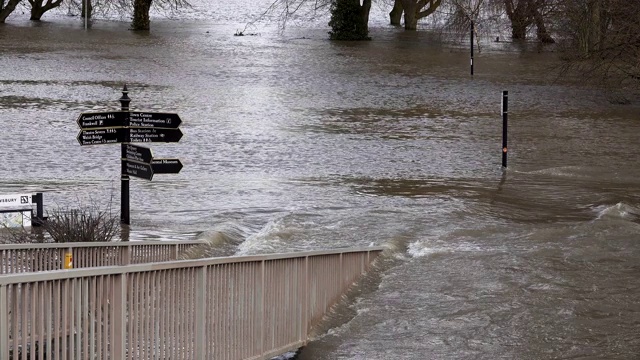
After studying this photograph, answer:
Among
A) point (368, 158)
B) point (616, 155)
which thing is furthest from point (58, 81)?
point (616, 155)

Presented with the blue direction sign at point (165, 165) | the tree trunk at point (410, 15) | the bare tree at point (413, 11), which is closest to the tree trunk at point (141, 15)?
the bare tree at point (413, 11)

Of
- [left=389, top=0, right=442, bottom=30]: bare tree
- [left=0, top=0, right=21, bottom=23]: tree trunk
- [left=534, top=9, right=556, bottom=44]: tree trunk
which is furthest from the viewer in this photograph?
[left=389, top=0, right=442, bottom=30]: bare tree

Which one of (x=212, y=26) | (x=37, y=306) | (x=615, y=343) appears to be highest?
(x=212, y=26)

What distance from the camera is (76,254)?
934cm

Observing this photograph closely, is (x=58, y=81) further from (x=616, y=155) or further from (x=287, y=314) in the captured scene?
(x=287, y=314)

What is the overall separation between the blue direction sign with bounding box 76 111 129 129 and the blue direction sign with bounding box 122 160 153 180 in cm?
50

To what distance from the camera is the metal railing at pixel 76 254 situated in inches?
340

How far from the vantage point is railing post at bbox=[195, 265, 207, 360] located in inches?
287

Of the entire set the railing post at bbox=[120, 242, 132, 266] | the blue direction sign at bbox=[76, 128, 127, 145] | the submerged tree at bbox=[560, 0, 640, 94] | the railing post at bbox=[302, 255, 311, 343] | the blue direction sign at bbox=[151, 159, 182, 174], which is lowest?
the railing post at bbox=[302, 255, 311, 343]

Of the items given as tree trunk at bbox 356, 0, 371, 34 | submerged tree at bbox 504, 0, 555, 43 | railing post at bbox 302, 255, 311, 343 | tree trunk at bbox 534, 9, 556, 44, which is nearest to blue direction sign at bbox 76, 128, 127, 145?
railing post at bbox 302, 255, 311, 343

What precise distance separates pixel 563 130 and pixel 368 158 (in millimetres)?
6297

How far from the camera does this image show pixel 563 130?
78.8 ft

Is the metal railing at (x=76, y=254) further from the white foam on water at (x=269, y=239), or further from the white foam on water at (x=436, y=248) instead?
the white foam on water at (x=436, y=248)

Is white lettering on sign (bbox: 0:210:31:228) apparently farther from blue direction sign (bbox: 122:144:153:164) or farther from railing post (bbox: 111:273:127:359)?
railing post (bbox: 111:273:127:359)
